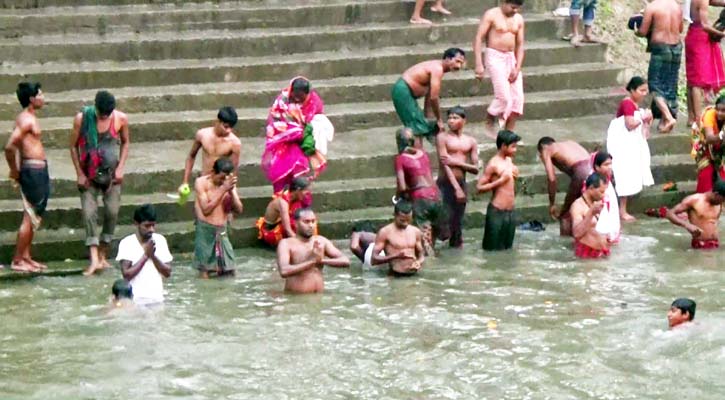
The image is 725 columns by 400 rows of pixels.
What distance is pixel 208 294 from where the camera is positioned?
39.8ft

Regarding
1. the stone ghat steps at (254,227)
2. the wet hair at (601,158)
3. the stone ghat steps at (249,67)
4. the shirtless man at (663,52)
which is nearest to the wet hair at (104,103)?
the stone ghat steps at (254,227)

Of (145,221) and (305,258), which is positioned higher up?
(145,221)

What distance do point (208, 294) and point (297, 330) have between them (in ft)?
4.26

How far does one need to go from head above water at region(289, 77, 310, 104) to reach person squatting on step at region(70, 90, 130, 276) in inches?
56.4

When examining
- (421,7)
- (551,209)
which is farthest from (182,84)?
(551,209)

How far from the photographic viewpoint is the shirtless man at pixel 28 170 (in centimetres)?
1251

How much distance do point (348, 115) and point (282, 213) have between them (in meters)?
2.51

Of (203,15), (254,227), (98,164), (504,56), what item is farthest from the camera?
(203,15)

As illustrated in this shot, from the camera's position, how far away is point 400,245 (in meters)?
12.5

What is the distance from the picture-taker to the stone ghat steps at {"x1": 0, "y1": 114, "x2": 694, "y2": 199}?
13.9 metres

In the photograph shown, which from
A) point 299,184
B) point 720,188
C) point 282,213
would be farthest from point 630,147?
point 282,213

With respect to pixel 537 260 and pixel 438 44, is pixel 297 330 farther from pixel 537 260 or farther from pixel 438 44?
pixel 438 44

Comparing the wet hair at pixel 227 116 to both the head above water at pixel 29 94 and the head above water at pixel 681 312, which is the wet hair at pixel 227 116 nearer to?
the head above water at pixel 29 94

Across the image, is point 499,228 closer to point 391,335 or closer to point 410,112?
point 410,112
